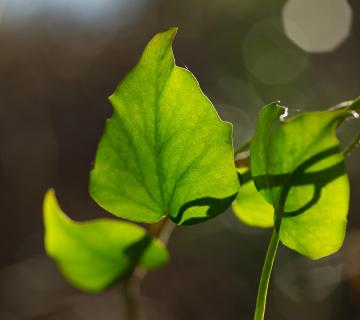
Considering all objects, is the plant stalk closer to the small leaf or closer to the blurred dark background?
the small leaf

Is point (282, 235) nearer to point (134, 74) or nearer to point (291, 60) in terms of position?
point (134, 74)

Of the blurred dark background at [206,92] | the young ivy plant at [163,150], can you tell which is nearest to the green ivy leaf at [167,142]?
the young ivy plant at [163,150]

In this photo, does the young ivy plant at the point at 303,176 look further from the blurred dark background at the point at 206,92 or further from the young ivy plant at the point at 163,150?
the blurred dark background at the point at 206,92

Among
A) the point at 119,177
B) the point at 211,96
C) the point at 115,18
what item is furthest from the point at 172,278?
the point at 119,177

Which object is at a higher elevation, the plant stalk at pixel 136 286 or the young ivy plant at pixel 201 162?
the young ivy plant at pixel 201 162

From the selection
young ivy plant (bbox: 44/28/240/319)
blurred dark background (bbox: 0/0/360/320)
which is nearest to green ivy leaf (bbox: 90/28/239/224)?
young ivy plant (bbox: 44/28/240/319)

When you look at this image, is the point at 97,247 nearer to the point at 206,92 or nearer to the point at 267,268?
the point at 267,268

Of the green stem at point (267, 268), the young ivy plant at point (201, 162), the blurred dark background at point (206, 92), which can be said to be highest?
the young ivy plant at point (201, 162)
